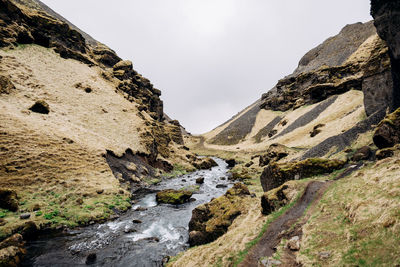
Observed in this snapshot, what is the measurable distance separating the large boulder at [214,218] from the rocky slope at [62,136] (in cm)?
1017

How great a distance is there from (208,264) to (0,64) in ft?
167

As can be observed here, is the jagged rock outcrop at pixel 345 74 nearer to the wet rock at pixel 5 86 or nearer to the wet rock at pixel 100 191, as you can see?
the wet rock at pixel 100 191

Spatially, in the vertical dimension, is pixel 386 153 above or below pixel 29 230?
below

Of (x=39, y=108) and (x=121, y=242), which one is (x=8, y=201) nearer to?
(x=121, y=242)

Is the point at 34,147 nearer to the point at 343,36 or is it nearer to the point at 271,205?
the point at 271,205

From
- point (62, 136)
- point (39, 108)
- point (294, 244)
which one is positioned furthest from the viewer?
point (39, 108)

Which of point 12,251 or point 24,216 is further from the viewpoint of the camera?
point 24,216

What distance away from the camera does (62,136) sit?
2791 centimetres

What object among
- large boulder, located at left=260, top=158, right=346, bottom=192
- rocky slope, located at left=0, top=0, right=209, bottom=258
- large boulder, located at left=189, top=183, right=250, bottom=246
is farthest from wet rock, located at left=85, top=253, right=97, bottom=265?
large boulder, located at left=260, top=158, right=346, bottom=192

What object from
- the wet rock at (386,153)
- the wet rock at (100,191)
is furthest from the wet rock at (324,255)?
the wet rock at (100,191)

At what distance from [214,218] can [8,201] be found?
19171 millimetres

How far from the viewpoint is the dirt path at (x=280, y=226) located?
9250mm

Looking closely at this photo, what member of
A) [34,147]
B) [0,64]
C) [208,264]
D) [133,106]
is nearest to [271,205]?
[208,264]

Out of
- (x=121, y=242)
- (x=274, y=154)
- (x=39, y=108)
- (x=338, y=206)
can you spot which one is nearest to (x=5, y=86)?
(x=39, y=108)
